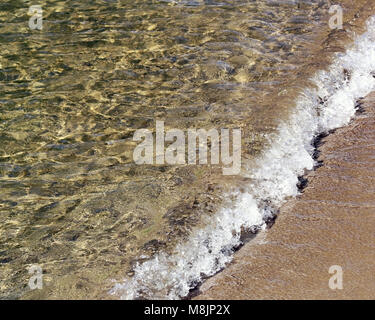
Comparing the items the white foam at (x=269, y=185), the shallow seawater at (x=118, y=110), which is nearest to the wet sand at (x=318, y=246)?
the white foam at (x=269, y=185)

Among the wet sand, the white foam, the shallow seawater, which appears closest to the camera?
the wet sand

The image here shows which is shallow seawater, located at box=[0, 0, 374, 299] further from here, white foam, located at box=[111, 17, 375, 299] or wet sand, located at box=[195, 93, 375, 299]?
wet sand, located at box=[195, 93, 375, 299]

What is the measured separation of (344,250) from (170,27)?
4.25m

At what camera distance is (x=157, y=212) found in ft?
12.8

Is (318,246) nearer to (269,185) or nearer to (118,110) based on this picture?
(269,185)

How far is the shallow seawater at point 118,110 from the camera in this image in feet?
12.0

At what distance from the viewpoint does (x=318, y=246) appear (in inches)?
135

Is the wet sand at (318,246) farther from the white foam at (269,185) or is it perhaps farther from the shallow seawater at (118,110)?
the shallow seawater at (118,110)

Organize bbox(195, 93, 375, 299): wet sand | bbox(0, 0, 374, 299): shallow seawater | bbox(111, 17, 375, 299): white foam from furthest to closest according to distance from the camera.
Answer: bbox(0, 0, 374, 299): shallow seawater → bbox(111, 17, 375, 299): white foam → bbox(195, 93, 375, 299): wet sand

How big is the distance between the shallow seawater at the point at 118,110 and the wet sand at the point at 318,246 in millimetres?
498

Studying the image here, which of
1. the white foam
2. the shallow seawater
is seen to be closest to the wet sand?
the white foam

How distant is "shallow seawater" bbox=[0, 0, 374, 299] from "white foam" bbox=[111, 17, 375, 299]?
10 centimetres

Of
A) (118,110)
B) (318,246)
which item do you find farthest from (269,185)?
(118,110)

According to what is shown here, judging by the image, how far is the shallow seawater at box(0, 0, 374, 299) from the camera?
364 centimetres
